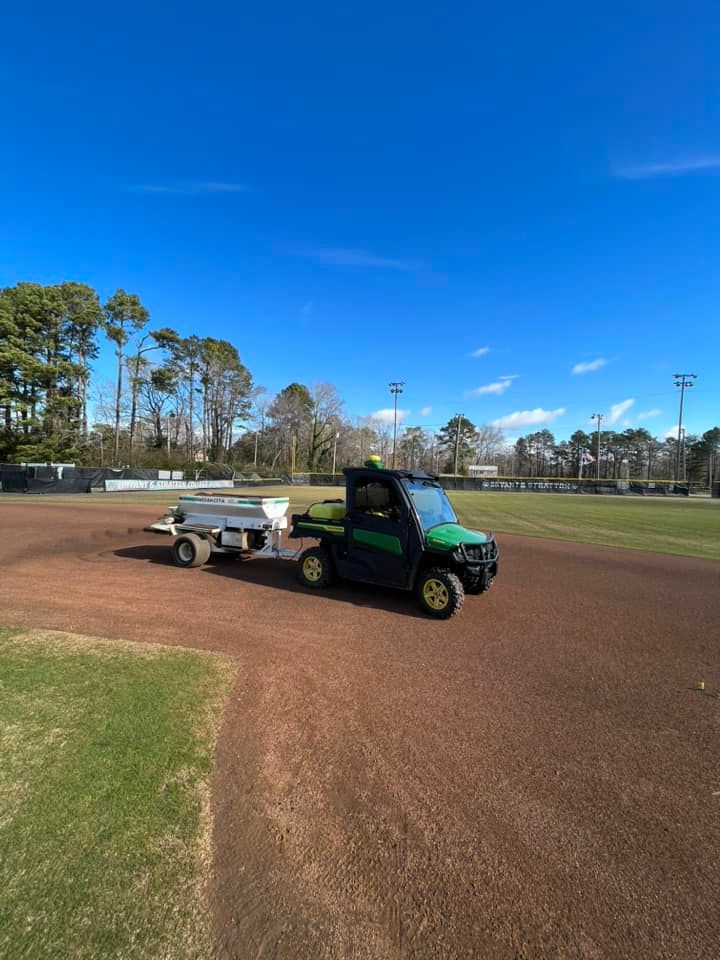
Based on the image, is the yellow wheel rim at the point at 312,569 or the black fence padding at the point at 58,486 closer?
the yellow wheel rim at the point at 312,569

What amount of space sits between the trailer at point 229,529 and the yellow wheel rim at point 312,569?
1118mm

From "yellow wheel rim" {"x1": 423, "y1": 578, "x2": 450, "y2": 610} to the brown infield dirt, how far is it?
31 centimetres

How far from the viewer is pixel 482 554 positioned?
22.0 ft

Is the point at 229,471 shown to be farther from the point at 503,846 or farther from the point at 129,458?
the point at 503,846

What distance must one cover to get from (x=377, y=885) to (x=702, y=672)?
4.81m

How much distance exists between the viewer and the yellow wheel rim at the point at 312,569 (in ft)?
25.5

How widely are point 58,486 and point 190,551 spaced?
31246mm

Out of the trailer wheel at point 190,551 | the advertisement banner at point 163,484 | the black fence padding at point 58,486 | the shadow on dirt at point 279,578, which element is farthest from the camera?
the advertisement banner at point 163,484

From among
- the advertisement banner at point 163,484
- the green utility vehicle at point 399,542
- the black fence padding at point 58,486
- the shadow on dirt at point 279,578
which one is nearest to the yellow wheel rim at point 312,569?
the green utility vehicle at point 399,542

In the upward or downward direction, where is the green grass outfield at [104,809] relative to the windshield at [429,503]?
downward

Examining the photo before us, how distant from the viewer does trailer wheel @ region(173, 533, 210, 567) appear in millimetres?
9242

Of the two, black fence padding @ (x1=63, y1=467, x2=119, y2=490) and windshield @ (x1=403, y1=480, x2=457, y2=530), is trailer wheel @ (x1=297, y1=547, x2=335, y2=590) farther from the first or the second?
black fence padding @ (x1=63, y1=467, x2=119, y2=490)

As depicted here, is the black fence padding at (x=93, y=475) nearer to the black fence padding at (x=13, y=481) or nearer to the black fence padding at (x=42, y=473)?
the black fence padding at (x=42, y=473)

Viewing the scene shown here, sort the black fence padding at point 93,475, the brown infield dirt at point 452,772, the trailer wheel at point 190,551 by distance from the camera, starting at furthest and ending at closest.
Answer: the black fence padding at point 93,475
the trailer wheel at point 190,551
the brown infield dirt at point 452,772
